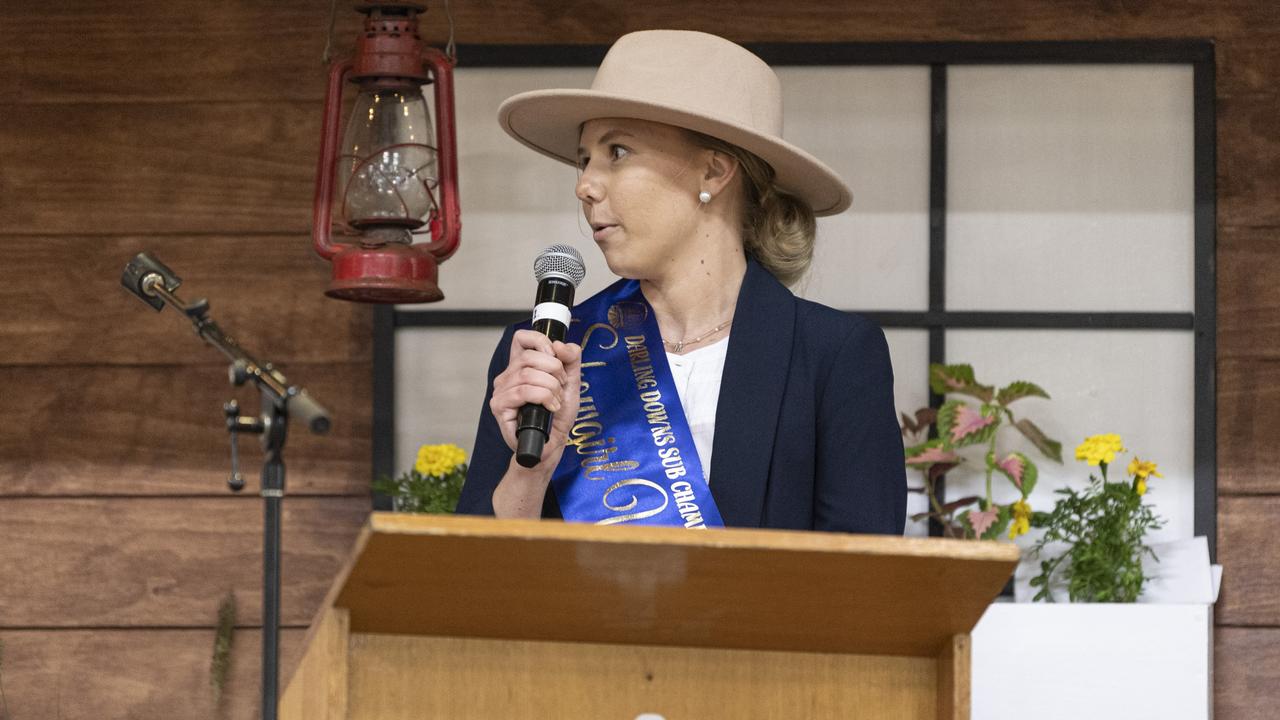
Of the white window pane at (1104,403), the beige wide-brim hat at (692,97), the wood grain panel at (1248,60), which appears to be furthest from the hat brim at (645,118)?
the wood grain panel at (1248,60)

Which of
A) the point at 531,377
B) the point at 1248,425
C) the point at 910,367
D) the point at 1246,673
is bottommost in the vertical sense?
the point at 1246,673

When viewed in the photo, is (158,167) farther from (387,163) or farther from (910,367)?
(910,367)

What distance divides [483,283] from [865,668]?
1.73 m

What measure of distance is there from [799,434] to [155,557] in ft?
5.05

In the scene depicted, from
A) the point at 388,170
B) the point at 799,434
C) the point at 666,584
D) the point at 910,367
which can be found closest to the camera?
the point at 666,584

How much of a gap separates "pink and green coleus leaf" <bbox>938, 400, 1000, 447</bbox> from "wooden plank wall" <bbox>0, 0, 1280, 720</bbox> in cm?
68

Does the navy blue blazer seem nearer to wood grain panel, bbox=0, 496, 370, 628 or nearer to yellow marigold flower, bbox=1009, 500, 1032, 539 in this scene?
yellow marigold flower, bbox=1009, 500, 1032, 539

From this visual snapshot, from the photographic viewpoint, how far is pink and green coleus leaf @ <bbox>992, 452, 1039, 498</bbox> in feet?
8.68

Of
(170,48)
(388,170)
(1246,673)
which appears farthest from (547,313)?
(1246,673)

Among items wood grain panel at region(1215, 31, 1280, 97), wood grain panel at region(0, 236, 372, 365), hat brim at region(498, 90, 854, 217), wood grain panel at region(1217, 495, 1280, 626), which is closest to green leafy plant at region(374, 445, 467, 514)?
wood grain panel at region(0, 236, 372, 365)

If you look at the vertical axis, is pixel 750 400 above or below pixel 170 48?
below

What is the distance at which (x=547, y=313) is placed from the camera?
62.4 inches

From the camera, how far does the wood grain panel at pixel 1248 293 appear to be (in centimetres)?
275

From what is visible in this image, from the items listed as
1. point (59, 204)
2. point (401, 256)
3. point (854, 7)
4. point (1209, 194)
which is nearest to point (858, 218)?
point (854, 7)
